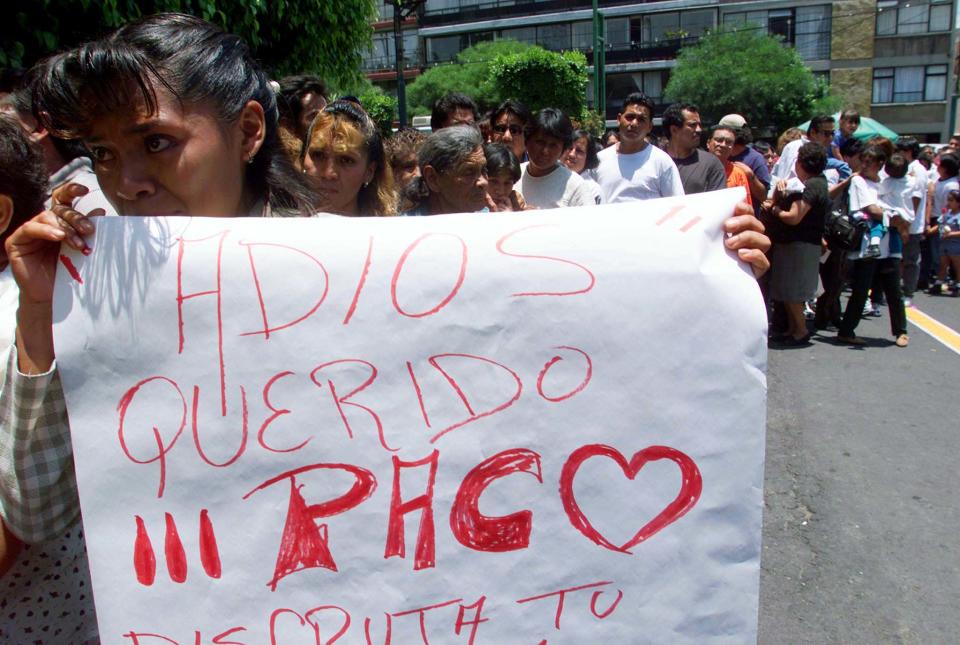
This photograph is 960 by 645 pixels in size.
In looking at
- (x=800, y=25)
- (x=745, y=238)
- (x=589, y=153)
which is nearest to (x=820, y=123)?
(x=589, y=153)

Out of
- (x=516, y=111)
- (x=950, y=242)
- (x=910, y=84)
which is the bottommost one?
(x=950, y=242)

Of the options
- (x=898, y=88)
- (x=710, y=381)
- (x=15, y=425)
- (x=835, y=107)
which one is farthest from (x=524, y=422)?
(x=898, y=88)

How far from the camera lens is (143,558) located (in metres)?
1.16

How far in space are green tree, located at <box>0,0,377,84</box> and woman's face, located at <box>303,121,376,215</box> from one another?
2.59ft

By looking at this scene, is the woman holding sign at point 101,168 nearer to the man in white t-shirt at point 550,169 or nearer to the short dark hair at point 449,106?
the man in white t-shirt at point 550,169

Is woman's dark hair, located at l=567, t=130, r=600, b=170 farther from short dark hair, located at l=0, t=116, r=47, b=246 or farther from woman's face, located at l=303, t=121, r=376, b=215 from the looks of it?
short dark hair, located at l=0, t=116, r=47, b=246

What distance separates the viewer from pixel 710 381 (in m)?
1.18

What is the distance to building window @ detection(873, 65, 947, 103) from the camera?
4022 centimetres

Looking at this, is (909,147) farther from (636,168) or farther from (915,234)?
(636,168)

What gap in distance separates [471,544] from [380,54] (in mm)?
60536

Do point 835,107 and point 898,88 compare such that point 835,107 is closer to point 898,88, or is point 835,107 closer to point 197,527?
point 898,88

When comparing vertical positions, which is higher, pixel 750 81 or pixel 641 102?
pixel 750 81

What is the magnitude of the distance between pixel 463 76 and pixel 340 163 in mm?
46776

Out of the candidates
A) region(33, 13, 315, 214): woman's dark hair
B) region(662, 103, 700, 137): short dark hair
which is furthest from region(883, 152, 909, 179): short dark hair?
region(33, 13, 315, 214): woman's dark hair
